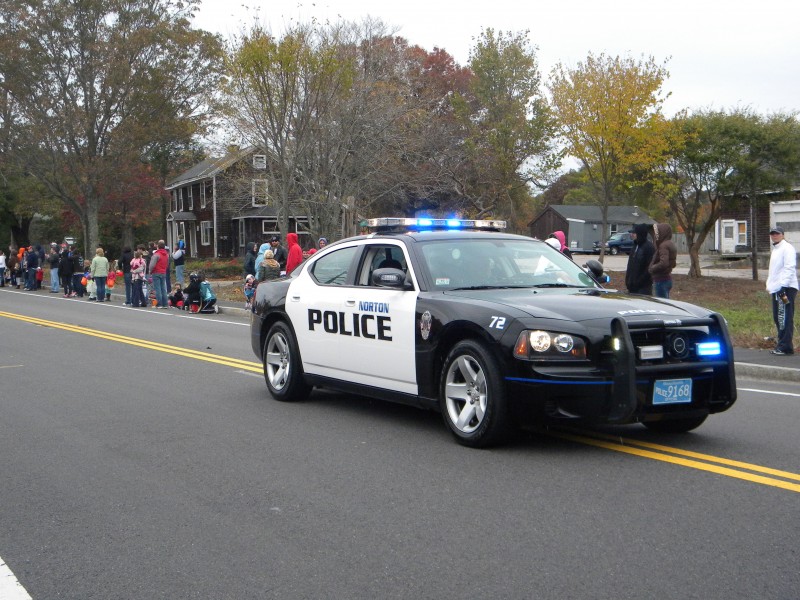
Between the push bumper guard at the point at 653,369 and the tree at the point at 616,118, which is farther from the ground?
the tree at the point at 616,118

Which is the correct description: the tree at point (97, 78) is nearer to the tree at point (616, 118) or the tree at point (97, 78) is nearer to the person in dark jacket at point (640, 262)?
the tree at point (616, 118)

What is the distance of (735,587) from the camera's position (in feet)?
14.2

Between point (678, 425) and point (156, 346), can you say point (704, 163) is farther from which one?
point (678, 425)

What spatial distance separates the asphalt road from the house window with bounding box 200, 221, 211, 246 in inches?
2236

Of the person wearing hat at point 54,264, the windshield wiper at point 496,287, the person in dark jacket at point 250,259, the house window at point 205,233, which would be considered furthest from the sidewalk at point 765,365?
the house window at point 205,233

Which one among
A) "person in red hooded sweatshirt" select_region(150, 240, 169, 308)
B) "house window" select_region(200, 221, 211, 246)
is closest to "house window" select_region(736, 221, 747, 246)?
"house window" select_region(200, 221, 211, 246)

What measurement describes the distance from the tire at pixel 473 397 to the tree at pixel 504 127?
41400 mm

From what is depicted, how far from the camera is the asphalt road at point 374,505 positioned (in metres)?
4.55

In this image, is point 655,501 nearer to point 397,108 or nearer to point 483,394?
point 483,394

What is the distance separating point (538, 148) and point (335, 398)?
138 feet

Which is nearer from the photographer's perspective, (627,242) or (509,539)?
(509,539)

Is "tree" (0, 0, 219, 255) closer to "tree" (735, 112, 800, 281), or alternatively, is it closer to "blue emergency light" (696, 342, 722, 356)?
"tree" (735, 112, 800, 281)

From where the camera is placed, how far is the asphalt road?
4.55 m

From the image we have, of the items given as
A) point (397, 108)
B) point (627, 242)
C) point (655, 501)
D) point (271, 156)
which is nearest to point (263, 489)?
point (655, 501)
